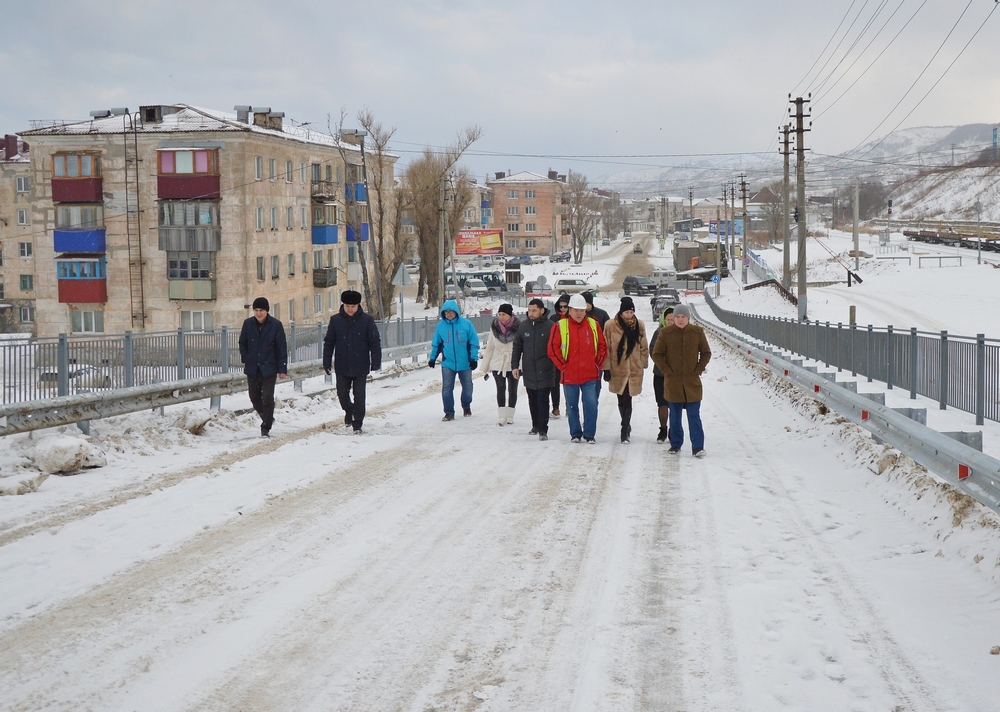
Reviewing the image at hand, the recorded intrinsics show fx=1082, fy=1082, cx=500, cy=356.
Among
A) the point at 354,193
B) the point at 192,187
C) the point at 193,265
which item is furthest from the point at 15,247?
the point at 192,187

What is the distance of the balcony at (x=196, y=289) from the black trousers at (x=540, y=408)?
44.9m

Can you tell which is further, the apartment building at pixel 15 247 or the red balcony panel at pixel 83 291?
the apartment building at pixel 15 247

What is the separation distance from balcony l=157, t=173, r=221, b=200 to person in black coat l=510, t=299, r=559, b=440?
4478 cm

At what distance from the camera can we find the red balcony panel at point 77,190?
56.4 m

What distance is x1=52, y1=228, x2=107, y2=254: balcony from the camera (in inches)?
2244

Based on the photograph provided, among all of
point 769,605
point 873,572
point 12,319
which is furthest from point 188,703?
point 12,319

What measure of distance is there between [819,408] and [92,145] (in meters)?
50.3

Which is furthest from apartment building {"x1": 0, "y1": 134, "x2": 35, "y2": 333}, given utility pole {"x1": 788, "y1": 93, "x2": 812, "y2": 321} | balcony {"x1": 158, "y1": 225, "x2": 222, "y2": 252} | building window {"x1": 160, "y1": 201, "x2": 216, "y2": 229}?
utility pole {"x1": 788, "y1": 93, "x2": 812, "y2": 321}

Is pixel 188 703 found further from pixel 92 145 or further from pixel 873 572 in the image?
pixel 92 145

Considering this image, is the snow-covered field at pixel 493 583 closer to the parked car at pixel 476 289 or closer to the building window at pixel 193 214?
the building window at pixel 193 214

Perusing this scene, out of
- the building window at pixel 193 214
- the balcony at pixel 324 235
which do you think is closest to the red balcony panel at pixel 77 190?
the building window at pixel 193 214

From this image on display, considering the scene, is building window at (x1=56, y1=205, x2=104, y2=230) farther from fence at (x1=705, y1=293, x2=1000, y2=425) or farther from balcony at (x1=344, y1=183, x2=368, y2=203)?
fence at (x1=705, y1=293, x2=1000, y2=425)

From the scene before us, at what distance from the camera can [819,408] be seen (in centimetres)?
1578

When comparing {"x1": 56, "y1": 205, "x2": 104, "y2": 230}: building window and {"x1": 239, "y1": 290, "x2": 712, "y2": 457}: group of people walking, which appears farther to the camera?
{"x1": 56, "y1": 205, "x2": 104, "y2": 230}: building window
